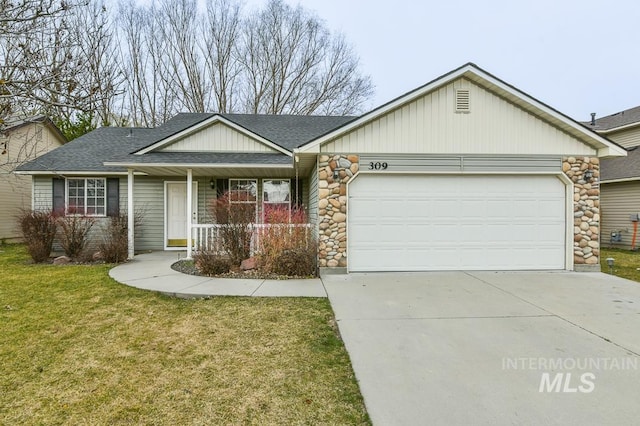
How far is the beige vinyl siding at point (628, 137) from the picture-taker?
1488cm

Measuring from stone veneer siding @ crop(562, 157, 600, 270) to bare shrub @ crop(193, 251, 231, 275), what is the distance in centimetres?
782

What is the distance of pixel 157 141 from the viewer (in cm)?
975

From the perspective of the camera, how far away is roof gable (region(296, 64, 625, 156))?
24.0ft

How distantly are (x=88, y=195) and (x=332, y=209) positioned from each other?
8.98 meters

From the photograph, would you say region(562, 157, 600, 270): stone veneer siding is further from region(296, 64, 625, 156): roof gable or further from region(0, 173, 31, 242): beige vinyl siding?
region(0, 173, 31, 242): beige vinyl siding

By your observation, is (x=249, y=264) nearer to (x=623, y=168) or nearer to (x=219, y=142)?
(x=219, y=142)

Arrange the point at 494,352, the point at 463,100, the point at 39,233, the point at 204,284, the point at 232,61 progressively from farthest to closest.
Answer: the point at 232,61 < the point at 39,233 < the point at 463,100 < the point at 204,284 < the point at 494,352

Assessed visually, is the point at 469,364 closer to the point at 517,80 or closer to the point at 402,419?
the point at 402,419

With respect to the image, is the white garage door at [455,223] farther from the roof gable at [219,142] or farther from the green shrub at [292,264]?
the roof gable at [219,142]

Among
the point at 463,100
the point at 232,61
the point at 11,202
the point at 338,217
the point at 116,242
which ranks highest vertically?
the point at 232,61

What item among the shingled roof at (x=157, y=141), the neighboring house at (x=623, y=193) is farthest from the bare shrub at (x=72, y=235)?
the neighboring house at (x=623, y=193)

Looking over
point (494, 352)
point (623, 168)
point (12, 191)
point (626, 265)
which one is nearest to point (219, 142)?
point (494, 352)

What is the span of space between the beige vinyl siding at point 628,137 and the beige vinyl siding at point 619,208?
2.89 meters

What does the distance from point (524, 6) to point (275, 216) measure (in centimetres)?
1211
